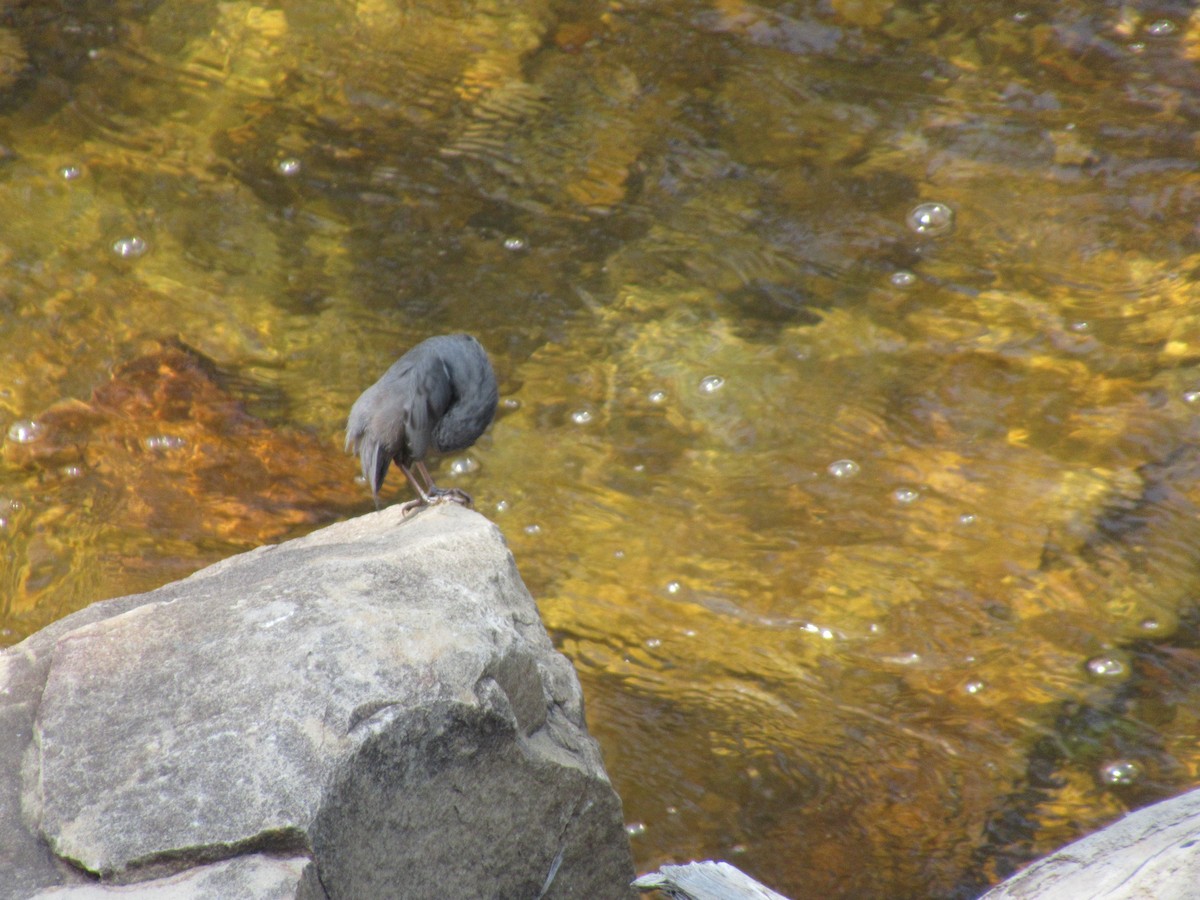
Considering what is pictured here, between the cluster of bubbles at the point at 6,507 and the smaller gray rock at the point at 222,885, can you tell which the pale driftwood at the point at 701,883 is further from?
the cluster of bubbles at the point at 6,507

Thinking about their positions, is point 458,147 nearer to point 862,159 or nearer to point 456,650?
point 862,159

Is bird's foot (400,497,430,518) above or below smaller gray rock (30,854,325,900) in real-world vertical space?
below

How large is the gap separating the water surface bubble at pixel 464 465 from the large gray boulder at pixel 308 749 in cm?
227

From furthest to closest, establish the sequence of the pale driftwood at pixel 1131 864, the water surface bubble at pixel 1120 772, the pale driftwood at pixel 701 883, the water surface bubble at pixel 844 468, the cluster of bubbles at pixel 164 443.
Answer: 1. the cluster of bubbles at pixel 164 443
2. the water surface bubble at pixel 844 468
3. the water surface bubble at pixel 1120 772
4. the pale driftwood at pixel 701 883
5. the pale driftwood at pixel 1131 864

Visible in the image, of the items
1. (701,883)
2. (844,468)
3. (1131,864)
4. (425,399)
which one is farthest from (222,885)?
(844,468)

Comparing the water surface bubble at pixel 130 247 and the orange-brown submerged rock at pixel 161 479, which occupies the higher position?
the water surface bubble at pixel 130 247

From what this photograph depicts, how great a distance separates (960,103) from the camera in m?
5.04

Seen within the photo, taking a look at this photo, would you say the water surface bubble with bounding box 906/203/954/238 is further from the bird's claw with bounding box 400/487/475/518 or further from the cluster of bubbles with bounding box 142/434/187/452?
the cluster of bubbles with bounding box 142/434/187/452

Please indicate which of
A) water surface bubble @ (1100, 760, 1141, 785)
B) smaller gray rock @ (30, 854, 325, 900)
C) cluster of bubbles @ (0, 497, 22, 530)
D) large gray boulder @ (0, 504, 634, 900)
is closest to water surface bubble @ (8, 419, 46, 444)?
cluster of bubbles @ (0, 497, 22, 530)

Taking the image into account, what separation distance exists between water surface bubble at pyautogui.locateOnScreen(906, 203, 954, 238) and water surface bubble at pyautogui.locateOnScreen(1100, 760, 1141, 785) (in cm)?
235

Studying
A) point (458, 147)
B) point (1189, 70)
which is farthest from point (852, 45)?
point (458, 147)

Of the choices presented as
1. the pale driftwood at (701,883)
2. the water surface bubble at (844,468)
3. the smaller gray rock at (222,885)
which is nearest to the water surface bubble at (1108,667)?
the water surface bubble at (844,468)

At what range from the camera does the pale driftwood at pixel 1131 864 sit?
213cm

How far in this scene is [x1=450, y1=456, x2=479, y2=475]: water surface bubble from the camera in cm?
496
